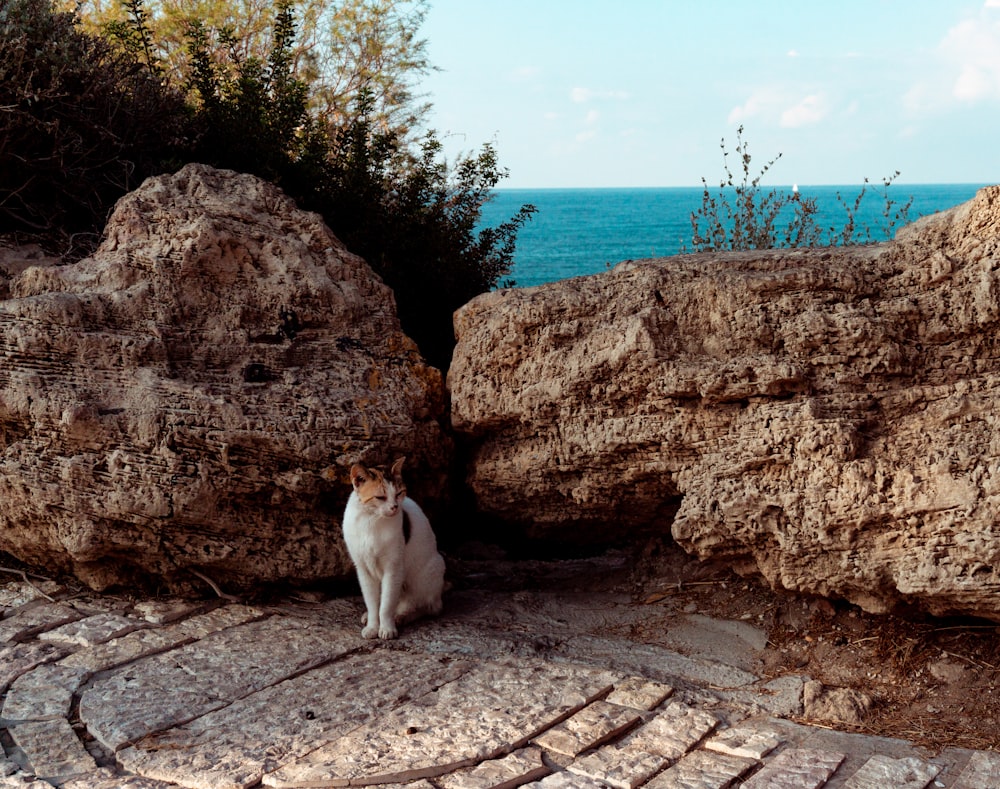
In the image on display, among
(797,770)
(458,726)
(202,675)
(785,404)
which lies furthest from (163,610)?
(785,404)

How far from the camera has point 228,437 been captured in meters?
4.88

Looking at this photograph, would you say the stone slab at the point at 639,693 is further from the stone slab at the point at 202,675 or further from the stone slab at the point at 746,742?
the stone slab at the point at 202,675

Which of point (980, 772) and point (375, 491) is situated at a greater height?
point (375, 491)

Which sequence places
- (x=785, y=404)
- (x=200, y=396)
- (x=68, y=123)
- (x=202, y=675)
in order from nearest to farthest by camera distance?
(x=202, y=675), (x=785, y=404), (x=200, y=396), (x=68, y=123)

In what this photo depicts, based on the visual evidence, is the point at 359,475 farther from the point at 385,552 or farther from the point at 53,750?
the point at 53,750

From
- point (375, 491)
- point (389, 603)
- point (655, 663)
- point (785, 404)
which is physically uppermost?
point (785, 404)

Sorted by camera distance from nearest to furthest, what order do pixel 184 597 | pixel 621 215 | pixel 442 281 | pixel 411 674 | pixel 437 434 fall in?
1. pixel 411 674
2. pixel 184 597
3. pixel 437 434
4. pixel 442 281
5. pixel 621 215

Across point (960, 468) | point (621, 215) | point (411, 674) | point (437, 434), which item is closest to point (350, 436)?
point (437, 434)

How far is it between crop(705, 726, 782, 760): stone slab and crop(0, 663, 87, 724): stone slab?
2623 mm

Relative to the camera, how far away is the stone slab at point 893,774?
3365 mm

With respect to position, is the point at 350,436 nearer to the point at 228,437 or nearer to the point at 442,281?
the point at 228,437

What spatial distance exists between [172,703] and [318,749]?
79 centimetres

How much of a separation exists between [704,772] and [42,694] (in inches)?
109

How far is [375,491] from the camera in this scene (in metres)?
4.76
